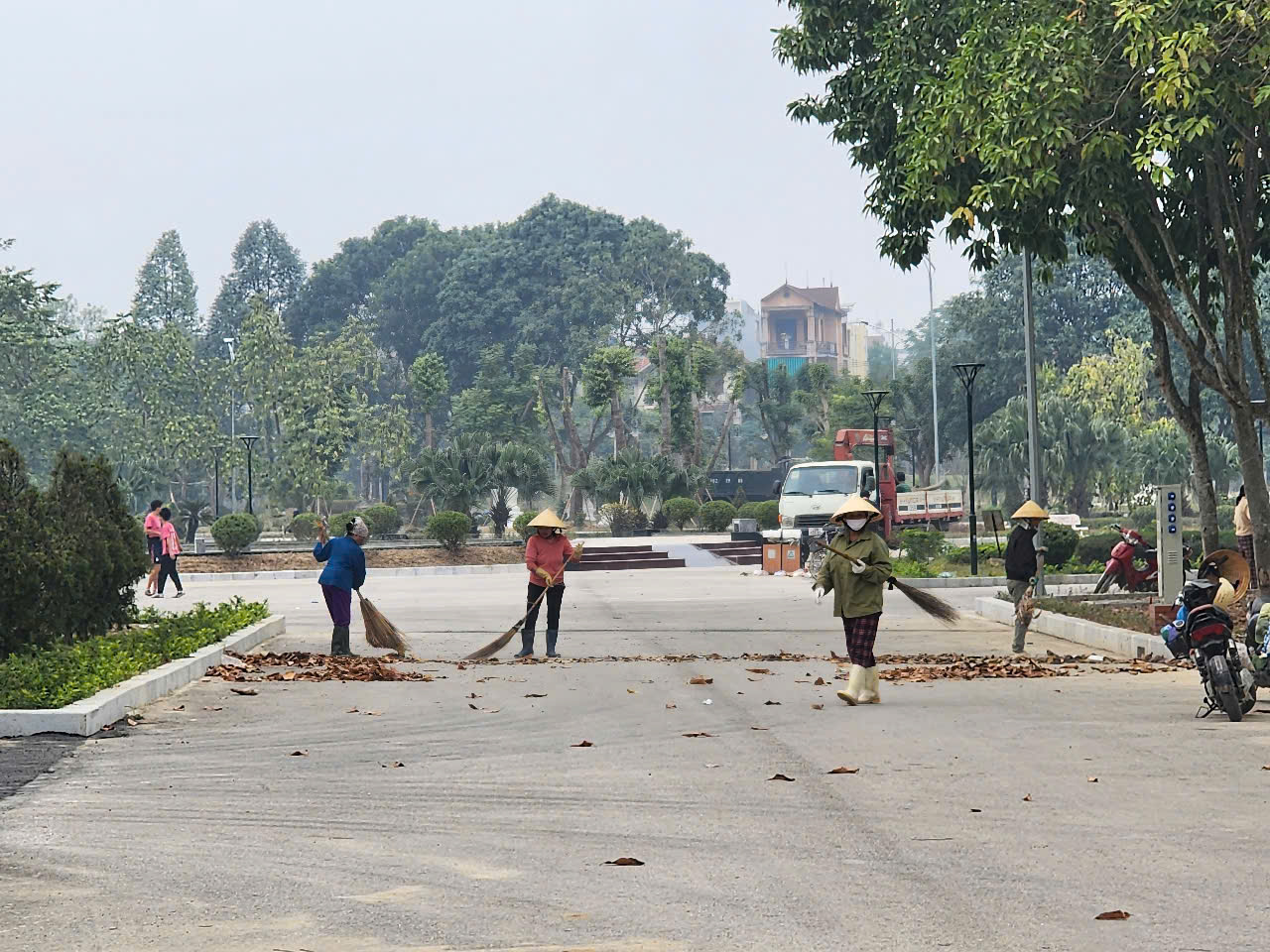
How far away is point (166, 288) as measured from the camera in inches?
4592

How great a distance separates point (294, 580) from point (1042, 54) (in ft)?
94.3

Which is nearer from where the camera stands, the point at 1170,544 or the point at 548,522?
the point at 548,522

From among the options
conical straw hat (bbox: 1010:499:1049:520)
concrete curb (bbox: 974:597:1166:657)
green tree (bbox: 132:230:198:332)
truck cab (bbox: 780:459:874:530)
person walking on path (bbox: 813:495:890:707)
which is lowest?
concrete curb (bbox: 974:597:1166:657)

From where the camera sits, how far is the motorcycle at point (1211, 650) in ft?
40.5

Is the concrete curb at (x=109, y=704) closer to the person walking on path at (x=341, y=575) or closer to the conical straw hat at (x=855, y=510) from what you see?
the person walking on path at (x=341, y=575)

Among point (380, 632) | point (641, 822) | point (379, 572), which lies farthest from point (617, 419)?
point (641, 822)

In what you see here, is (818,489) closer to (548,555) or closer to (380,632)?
(548,555)

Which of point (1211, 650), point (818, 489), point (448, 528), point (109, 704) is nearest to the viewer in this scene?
point (1211, 650)

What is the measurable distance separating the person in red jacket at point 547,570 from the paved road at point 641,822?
3947 millimetres

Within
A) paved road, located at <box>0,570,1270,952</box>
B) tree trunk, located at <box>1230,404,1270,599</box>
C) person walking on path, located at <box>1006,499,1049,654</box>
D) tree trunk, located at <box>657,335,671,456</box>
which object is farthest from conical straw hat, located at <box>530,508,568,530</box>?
tree trunk, located at <box>657,335,671,456</box>

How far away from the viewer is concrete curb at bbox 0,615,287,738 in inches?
476

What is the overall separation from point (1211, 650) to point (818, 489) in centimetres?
3278

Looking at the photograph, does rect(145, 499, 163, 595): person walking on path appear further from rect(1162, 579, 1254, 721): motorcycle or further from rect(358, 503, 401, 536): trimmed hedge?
rect(358, 503, 401, 536): trimmed hedge

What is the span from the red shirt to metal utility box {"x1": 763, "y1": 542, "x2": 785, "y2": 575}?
22.7 metres
